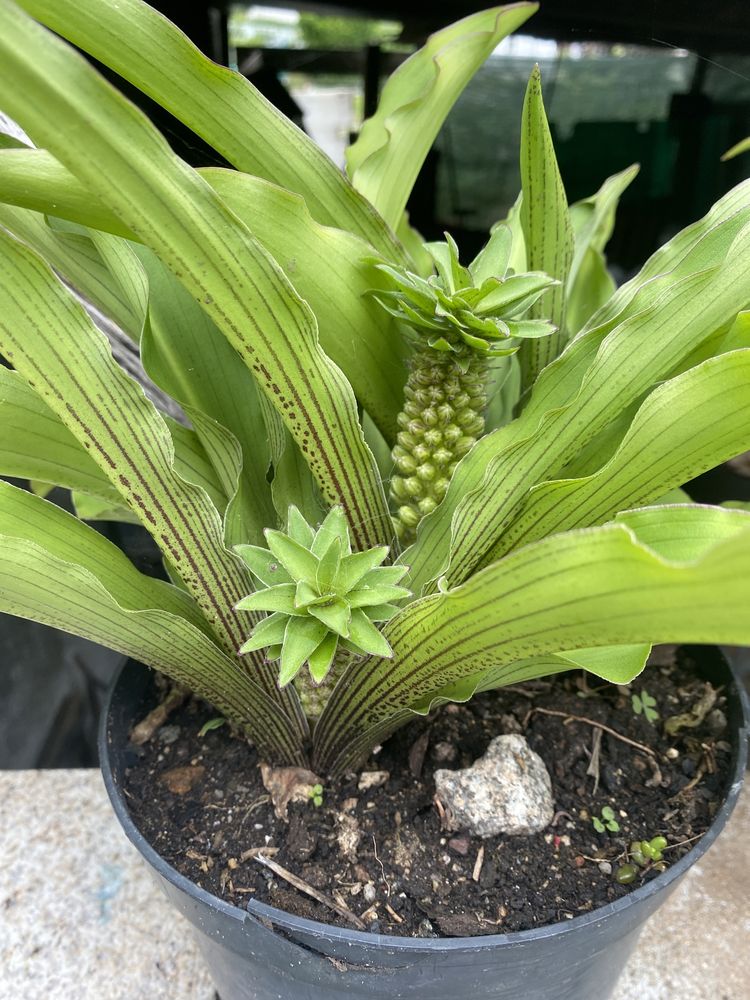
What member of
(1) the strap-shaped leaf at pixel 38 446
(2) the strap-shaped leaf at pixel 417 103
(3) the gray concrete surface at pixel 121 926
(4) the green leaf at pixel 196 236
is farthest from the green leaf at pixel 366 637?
(3) the gray concrete surface at pixel 121 926

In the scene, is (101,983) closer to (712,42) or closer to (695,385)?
(695,385)

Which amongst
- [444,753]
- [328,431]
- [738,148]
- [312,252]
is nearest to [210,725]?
[444,753]

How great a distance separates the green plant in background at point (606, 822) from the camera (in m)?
0.57

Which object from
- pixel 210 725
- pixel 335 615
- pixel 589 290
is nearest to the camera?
pixel 335 615

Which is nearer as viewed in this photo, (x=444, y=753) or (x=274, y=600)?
(x=274, y=600)

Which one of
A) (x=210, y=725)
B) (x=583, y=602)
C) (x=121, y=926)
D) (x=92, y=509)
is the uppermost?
(x=583, y=602)

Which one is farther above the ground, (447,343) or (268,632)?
(447,343)

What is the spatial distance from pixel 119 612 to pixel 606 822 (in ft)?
1.34

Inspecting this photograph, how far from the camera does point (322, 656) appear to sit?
1.43 ft

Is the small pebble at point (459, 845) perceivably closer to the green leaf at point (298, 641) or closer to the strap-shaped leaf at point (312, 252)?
the green leaf at point (298, 641)

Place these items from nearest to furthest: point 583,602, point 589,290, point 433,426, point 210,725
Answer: point 583,602 < point 433,426 < point 210,725 < point 589,290

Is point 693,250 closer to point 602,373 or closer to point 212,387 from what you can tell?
point 602,373

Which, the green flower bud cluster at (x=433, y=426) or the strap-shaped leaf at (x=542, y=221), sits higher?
the strap-shaped leaf at (x=542, y=221)

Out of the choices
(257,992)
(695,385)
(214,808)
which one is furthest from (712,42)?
(257,992)
